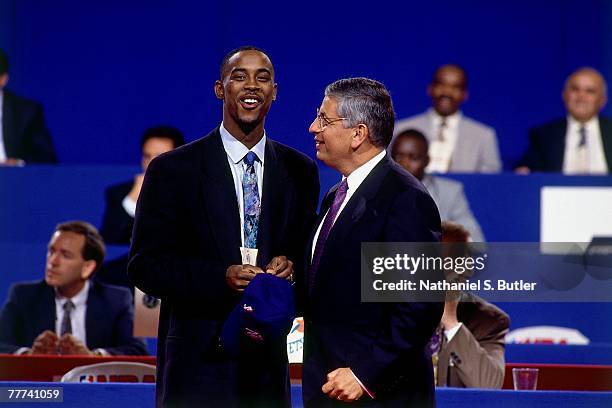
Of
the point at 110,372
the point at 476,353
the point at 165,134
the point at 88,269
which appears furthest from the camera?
the point at 165,134

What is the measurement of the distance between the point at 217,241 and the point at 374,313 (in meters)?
0.43

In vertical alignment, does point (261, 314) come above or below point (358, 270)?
below

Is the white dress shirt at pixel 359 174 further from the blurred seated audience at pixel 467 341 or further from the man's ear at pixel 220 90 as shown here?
the blurred seated audience at pixel 467 341

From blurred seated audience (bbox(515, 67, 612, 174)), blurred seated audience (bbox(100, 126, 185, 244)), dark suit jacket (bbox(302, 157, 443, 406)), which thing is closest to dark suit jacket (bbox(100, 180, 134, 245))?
blurred seated audience (bbox(100, 126, 185, 244))

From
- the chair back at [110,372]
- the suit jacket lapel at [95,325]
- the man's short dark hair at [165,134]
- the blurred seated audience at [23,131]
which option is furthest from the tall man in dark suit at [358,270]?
the blurred seated audience at [23,131]

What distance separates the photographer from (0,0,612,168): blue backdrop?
7371mm

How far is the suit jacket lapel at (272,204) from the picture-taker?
284cm

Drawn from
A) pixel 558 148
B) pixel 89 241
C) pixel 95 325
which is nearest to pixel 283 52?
pixel 558 148

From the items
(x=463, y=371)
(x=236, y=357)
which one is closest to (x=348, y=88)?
(x=236, y=357)

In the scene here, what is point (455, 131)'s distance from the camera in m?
6.18

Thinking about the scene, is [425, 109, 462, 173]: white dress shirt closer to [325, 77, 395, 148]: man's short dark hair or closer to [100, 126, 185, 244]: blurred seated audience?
[100, 126, 185, 244]: blurred seated audience

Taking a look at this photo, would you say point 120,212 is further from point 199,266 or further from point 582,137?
point 199,266

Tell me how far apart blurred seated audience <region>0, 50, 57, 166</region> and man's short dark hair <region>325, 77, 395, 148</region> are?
378 centimetres

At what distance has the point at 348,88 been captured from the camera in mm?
2678
